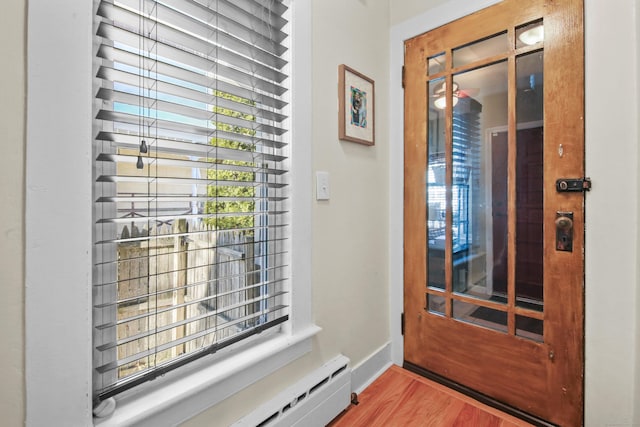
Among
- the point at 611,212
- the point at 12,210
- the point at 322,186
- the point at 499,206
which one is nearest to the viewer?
the point at 12,210

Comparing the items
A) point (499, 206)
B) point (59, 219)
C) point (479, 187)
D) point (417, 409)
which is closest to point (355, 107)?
point (479, 187)

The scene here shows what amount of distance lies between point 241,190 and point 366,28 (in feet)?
3.98

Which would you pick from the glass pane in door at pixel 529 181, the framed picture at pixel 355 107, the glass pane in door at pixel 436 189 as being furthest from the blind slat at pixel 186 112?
the glass pane in door at pixel 529 181

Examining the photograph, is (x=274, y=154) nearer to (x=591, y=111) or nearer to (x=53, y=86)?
(x=53, y=86)

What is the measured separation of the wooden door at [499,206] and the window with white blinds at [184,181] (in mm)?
906

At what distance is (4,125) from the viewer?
1.93 ft

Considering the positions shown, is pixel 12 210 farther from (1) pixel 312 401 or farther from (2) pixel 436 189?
(2) pixel 436 189

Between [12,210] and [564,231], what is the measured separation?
1.83 metres

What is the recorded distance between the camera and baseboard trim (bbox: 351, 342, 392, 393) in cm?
151

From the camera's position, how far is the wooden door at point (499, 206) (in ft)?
4.01

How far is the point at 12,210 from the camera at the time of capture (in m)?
0.60

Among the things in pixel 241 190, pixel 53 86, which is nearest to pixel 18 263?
→ pixel 53 86

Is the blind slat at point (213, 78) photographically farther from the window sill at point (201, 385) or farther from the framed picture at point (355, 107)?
the window sill at point (201, 385)

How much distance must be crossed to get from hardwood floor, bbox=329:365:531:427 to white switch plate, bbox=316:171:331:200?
1040 millimetres
